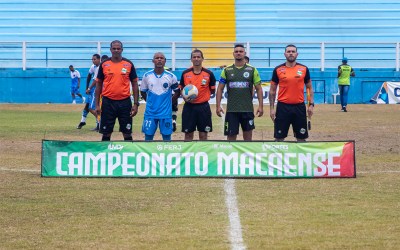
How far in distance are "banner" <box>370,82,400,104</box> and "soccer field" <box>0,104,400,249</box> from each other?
940 inches

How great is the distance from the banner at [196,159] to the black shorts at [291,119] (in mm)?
1743

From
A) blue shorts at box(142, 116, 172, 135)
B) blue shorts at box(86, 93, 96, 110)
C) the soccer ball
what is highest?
the soccer ball

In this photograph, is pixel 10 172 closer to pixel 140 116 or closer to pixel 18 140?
pixel 18 140

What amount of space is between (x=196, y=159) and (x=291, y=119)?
7.93 ft

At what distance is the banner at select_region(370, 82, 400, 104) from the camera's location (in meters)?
41.8

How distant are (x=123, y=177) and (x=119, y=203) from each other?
2.71 meters

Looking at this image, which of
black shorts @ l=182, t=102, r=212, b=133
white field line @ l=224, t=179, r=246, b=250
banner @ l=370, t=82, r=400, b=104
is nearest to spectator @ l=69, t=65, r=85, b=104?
banner @ l=370, t=82, r=400, b=104

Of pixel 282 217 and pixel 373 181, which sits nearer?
pixel 282 217

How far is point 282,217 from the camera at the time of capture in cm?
1106

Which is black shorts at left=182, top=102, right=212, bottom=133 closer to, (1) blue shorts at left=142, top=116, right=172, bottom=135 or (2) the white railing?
(1) blue shorts at left=142, top=116, right=172, bottom=135

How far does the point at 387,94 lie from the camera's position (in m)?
42.1

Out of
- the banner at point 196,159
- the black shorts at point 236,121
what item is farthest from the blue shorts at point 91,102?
the banner at point 196,159
